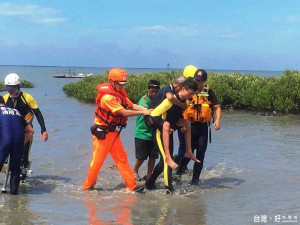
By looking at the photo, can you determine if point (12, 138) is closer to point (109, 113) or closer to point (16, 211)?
point (16, 211)

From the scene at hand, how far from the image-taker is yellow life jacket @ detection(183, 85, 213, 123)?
7410 millimetres

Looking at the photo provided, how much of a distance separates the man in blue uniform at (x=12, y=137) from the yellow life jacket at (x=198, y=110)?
2562mm

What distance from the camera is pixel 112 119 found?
6.95m

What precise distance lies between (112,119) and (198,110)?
143 cm

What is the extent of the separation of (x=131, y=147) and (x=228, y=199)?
211 inches

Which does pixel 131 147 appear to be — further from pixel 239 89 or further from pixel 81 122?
pixel 239 89

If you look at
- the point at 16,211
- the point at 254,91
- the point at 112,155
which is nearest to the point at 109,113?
the point at 112,155

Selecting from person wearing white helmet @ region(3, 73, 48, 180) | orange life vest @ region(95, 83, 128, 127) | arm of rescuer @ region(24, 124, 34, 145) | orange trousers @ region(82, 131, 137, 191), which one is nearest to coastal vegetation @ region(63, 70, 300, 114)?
orange trousers @ region(82, 131, 137, 191)

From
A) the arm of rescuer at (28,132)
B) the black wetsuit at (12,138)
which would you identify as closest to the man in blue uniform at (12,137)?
the black wetsuit at (12,138)

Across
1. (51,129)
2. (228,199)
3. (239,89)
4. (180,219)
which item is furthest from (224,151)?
(239,89)

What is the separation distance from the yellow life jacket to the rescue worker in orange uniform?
83 cm

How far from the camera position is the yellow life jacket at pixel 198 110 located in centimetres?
741

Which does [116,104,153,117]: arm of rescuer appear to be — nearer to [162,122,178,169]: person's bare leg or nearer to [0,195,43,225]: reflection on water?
[162,122,178,169]: person's bare leg

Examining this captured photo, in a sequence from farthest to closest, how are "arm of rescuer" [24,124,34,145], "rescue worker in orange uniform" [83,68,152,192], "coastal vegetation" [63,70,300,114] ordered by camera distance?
"coastal vegetation" [63,70,300,114] → "arm of rescuer" [24,124,34,145] → "rescue worker in orange uniform" [83,68,152,192]
